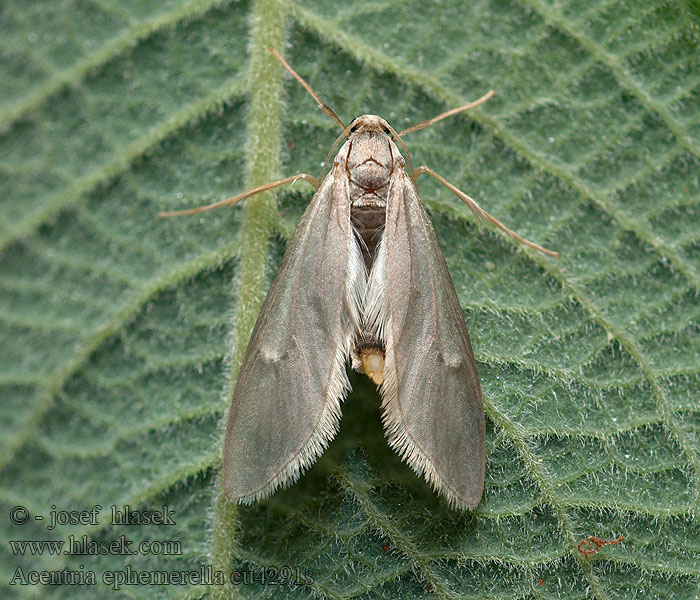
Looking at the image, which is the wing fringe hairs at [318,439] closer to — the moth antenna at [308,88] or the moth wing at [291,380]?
the moth wing at [291,380]

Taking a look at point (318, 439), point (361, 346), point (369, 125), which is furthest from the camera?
point (369, 125)

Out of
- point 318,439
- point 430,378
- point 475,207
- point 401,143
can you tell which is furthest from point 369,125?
point 318,439

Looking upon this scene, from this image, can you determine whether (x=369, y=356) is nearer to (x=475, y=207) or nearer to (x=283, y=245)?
(x=283, y=245)

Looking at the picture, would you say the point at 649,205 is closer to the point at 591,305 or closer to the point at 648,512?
the point at 591,305

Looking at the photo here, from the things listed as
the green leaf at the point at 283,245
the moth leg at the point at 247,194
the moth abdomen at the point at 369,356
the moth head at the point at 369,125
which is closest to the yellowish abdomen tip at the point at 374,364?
the moth abdomen at the point at 369,356

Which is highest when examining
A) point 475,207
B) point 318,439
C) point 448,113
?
point 448,113

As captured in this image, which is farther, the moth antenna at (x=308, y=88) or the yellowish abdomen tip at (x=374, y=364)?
the moth antenna at (x=308, y=88)

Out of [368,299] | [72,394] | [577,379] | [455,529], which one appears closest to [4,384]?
Result: [72,394]

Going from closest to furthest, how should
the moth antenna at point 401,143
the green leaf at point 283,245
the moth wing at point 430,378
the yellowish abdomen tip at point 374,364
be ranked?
1. the moth wing at point 430,378
2. the yellowish abdomen tip at point 374,364
3. the green leaf at point 283,245
4. the moth antenna at point 401,143
